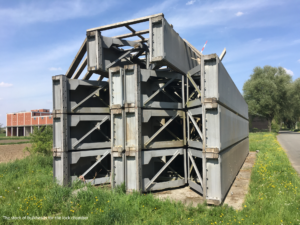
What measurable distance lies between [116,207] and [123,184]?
5.21ft

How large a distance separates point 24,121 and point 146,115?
7237 cm

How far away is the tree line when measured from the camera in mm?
39859

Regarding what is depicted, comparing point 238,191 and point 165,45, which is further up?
point 165,45

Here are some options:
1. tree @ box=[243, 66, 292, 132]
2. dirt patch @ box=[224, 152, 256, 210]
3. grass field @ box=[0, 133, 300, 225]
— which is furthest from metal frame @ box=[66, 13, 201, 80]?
tree @ box=[243, 66, 292, 132]

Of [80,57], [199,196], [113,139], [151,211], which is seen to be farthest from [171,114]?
[80,57]

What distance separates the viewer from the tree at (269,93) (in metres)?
39.8

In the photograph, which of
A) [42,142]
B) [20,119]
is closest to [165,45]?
[42,142]

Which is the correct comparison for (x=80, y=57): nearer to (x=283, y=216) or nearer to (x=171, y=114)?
(x=171, y=114)

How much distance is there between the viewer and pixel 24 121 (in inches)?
2667

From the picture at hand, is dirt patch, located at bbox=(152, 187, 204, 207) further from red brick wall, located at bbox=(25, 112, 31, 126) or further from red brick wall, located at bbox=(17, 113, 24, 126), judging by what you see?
red brick wall, located at bbox=(17, 113, 24, 126)

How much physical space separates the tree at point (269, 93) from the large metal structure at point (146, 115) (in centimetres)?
3615

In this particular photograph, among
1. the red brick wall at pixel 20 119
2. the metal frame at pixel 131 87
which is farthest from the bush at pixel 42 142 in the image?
the red brick wall at pixel 20 119

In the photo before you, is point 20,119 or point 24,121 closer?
point 24,121

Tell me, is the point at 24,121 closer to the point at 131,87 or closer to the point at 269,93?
the point at 269,93
